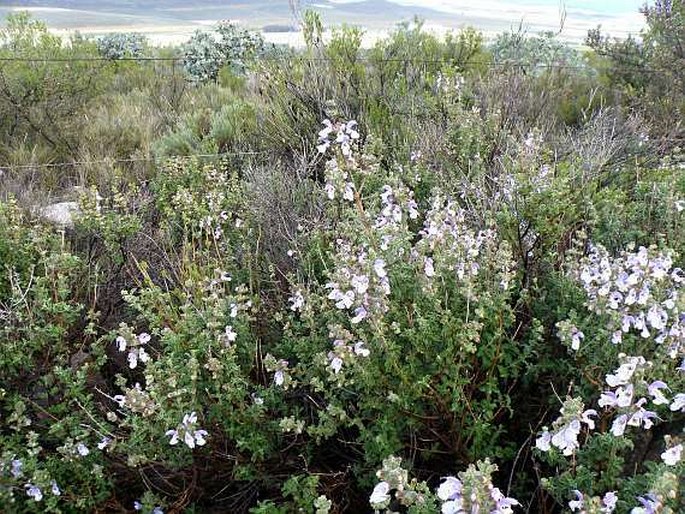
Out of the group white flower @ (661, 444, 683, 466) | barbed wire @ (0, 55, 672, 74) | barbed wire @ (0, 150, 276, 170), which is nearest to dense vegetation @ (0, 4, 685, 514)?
white flower @ (661, 444, 683, 466)

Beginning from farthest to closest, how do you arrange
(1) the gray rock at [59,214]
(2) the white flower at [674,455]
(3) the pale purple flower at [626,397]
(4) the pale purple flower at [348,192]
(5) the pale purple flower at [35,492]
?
(1) the gray rock at [59,214] → (4) the pale purple flower at [348,192] → (5) the pale purple flower at [35,492] → (3) the pale purple flower at [626,397] → (2) the white flower at [674,455]

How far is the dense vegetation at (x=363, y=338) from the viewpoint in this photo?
2.04 meters

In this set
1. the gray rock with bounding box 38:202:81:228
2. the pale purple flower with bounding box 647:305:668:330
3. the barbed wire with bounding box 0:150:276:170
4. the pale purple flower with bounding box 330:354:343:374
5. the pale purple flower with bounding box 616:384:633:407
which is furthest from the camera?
the barbed wire with bounding box 0:150:276:170

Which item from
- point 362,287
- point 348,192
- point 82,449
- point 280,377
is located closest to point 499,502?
point 362,287

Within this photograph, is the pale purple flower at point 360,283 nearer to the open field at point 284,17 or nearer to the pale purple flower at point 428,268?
the pale purple flower at point 428,268

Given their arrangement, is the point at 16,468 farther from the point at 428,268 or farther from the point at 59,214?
the point at 59,214

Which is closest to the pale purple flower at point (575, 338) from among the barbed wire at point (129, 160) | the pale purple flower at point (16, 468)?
the pale purple flower at point (16, 468)

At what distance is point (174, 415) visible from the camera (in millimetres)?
2328

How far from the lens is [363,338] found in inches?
85.4

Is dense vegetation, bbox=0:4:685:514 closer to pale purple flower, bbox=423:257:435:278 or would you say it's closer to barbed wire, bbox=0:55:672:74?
pale purple flower, bbox=423:257:435:278

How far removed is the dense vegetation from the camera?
2.04 metres

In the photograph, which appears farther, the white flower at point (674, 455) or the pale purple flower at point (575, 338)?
the pale purple flower at point (575, 338)

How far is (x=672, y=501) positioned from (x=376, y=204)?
200 centimetres

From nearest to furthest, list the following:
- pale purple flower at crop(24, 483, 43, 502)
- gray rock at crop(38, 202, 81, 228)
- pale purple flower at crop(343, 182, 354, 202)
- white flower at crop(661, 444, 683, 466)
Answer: white flower at crop(661, 444, 683, 466) → pale purple flower at crop(24, 483, 43, 502) → pale purple flower at crop(343, 182, 354, 202) → gray rock at crop(38, 202, 81, 228)
